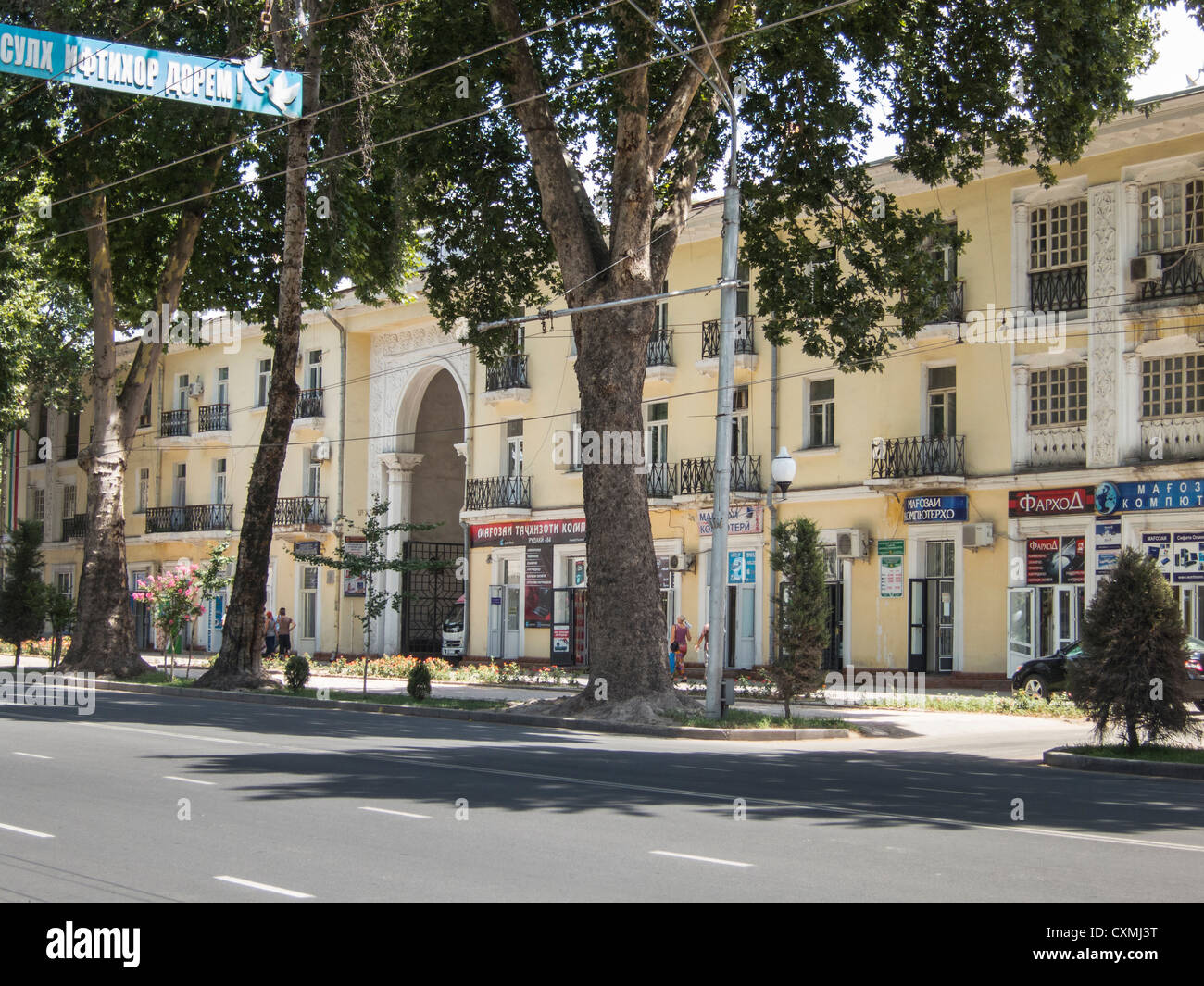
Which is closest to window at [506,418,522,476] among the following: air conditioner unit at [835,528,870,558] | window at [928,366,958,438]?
air conditioner unit at [835,528,870,558]

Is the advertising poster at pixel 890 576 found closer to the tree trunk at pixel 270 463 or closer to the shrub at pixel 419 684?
the shrub at pixel 419 684

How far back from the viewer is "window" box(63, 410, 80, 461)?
61.3 m

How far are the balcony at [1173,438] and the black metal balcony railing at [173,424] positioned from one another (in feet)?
120

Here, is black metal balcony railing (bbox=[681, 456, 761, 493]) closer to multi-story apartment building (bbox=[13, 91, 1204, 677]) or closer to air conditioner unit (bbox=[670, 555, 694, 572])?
multi-story apartment building (bbox=[13, 91, 1204, 677])

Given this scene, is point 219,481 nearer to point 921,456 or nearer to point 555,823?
point 921,456

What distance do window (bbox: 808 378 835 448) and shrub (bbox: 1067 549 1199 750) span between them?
706 inches

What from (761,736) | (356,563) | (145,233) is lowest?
(761,736)

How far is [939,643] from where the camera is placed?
103 feet

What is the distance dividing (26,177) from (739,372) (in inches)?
672

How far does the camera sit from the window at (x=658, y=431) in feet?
122

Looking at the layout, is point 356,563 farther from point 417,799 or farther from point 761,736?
point 417,799

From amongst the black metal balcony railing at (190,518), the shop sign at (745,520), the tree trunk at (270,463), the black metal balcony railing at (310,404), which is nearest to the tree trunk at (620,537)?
the tree trunk at (270,463)

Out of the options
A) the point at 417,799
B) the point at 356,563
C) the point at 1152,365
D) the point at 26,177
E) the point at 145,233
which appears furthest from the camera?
the point at 145,233
